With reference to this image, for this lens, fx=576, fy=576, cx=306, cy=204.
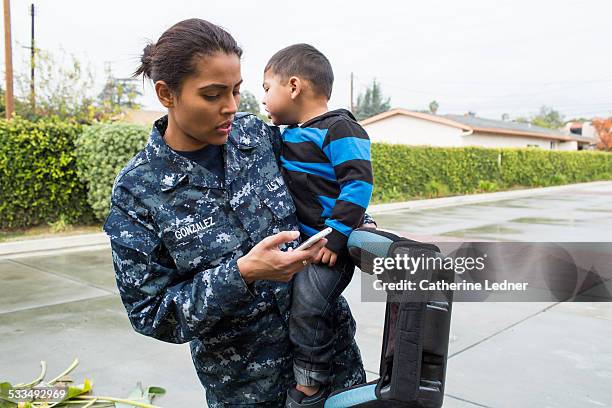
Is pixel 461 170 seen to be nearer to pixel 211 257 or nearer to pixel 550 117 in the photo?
pixel 211 257

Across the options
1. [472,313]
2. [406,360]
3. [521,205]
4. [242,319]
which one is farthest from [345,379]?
[521,205]

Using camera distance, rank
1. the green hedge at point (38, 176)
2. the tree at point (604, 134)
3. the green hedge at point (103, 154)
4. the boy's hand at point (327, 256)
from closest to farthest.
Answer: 1. the boy's hand at point (327, 256)
2. the green hedge at point (38, 176)
3. the green hedge at point (103, 154)
4. the tree at point (604, 134)

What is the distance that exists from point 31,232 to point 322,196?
8269 mm

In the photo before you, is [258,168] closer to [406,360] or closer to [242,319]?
[242,319]

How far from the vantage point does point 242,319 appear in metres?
1.41

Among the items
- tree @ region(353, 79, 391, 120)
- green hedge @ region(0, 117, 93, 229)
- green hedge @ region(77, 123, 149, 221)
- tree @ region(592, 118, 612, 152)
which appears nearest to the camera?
green hedge @ region(0, 117, 93, 229)

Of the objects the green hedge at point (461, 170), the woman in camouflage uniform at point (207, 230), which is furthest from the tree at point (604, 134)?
the woman in camouflage uniform at point (207, 230)

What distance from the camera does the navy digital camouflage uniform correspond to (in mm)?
1301

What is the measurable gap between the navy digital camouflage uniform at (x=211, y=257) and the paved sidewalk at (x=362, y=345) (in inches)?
74.3

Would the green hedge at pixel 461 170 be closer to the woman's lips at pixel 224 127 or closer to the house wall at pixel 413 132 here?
the house wall at pixel 413 132

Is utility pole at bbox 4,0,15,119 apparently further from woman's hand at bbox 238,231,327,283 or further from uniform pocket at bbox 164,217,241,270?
woman's hand at bbox 238,231,327,283

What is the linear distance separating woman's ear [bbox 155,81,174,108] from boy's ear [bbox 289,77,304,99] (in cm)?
69

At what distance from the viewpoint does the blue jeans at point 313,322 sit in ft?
5.03

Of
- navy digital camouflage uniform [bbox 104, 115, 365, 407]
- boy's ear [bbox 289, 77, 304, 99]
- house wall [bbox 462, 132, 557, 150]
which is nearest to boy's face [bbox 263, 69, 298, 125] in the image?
boy's ear [bbox 289, 77, 304, 99]
